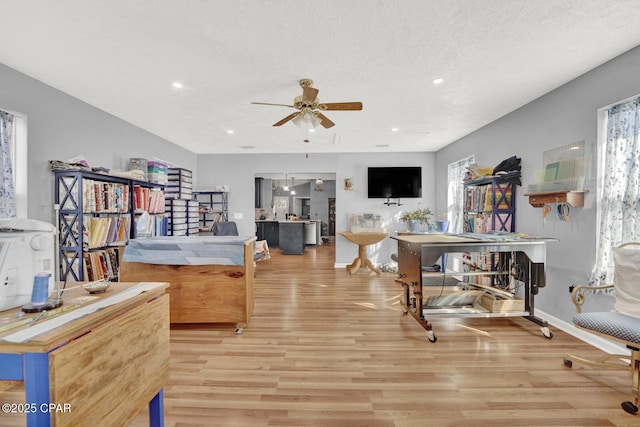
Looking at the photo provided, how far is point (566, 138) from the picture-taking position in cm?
251

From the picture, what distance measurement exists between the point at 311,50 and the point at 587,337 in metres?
3.24

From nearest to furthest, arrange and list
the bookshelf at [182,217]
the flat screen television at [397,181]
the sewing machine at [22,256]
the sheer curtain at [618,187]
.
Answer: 1. the sewing machine at [22,256]
2. the sheer curtain at [618,187]
3. the bookshelf at [182,217]
4. the flat screen television at [397,181]

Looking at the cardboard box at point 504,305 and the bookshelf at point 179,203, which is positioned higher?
the bookshelf at point 179,203

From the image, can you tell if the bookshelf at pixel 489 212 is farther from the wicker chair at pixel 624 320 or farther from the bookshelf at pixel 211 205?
the bookshelf at pixel 211 205

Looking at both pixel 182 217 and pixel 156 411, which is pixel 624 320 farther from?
pixel 182 217

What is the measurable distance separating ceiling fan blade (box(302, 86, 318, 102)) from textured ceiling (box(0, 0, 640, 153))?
0.17 meters

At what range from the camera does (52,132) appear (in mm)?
2547

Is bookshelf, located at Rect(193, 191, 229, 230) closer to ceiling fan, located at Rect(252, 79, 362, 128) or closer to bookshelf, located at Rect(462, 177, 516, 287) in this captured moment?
ceiling fan, located at Rect(252, 79, 362, 128)

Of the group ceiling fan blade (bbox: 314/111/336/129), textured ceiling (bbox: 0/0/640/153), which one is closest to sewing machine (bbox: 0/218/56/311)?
textured ceiling (bbox: 0/0/640/153)

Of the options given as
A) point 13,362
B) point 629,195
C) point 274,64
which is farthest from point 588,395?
point 274,64

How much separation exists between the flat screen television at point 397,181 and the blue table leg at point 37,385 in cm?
496

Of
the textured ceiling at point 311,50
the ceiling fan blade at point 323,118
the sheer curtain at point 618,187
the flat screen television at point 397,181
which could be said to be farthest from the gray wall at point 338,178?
the sheer curtain at point 618,187

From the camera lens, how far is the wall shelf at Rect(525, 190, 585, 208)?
229cm

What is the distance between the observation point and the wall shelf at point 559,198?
2291 mm
